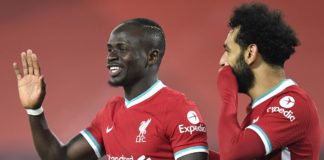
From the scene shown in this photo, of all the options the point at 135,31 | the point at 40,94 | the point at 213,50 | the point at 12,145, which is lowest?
the point at 12,145

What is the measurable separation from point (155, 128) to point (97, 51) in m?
2.32

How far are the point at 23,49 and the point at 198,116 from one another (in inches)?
102

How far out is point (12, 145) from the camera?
4602mm

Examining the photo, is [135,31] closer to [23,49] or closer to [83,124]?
[83,124]

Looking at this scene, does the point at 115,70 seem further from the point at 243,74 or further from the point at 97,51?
the point at 97,51

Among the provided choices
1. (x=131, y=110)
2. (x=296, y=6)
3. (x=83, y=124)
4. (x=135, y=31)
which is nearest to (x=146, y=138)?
(x=131, y=110)

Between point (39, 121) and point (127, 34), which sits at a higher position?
→ point (127, 34)

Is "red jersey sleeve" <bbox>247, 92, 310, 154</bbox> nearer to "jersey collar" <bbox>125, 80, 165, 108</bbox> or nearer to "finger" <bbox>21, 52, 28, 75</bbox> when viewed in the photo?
"jersey collar" <bbox>125, 80, 165, 108</bbox>

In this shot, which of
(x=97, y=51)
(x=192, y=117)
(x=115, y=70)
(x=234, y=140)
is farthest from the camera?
(x=97, y=51)

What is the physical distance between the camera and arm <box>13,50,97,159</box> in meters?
2.76

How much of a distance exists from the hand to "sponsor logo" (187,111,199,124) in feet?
2.13

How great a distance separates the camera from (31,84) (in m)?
2.77

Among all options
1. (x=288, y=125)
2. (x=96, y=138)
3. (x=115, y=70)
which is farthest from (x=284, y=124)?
(x=96, y=138)

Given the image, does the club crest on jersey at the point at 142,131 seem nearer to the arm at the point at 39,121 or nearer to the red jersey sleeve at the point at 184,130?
the red jersey sleeve at the point at 184,130
